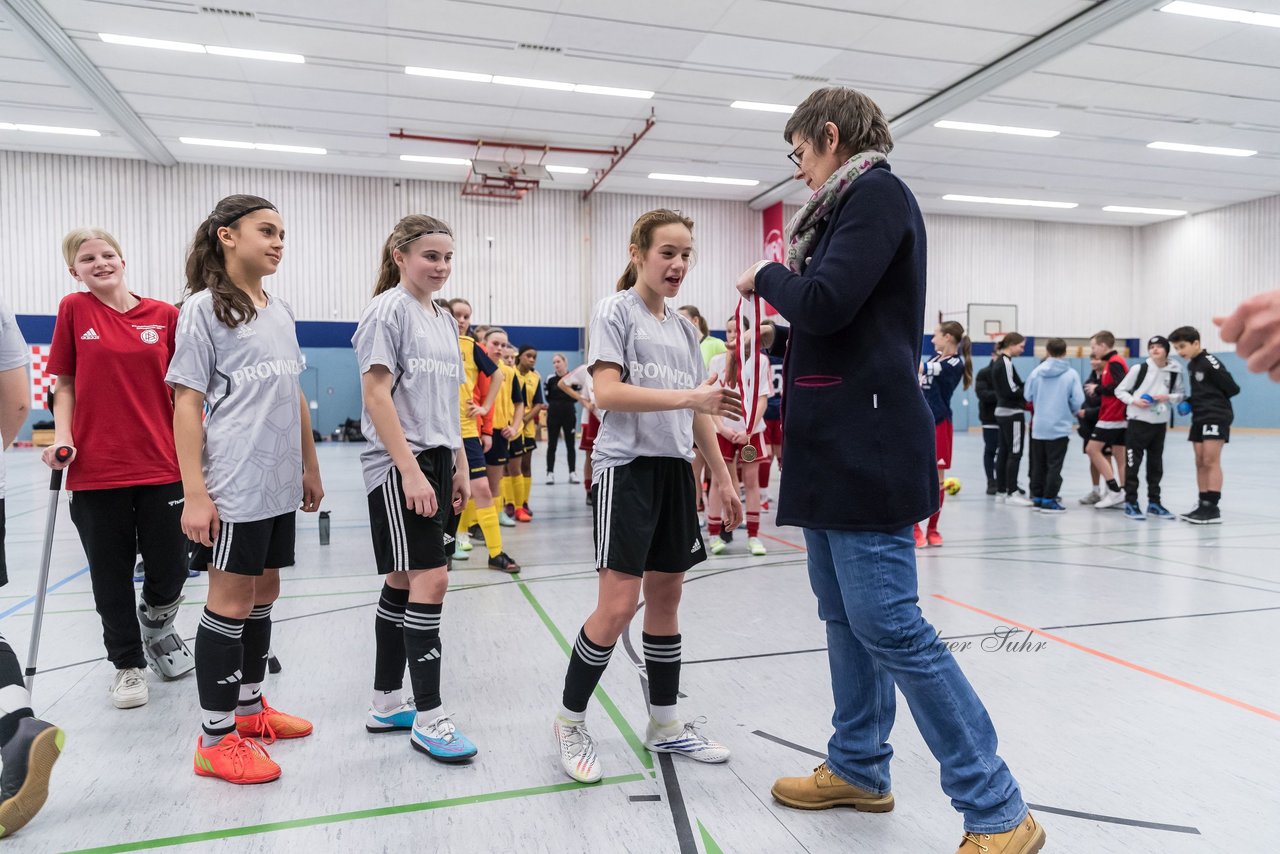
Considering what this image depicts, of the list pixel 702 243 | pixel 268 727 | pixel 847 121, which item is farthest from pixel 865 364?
pixel 702 243

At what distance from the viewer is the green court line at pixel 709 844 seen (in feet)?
6.09

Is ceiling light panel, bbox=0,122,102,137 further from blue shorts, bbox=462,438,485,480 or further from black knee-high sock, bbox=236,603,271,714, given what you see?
black knee-high sock, bbox=236,603,271,714

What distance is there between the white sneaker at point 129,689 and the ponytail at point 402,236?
5.27 feet

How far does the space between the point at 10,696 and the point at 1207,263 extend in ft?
76.3

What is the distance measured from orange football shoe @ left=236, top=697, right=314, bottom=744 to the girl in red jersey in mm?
570

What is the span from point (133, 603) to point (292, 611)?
3.63 ft

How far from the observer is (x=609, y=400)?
6.96ft

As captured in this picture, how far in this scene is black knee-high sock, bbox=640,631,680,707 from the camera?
234cm

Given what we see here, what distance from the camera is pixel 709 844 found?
1.89 m

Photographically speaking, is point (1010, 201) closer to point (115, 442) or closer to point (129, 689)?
point (115, 442)

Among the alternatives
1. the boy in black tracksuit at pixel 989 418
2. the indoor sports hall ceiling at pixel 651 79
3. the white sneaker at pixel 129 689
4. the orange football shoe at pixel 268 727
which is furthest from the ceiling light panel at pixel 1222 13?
the white sneaker at pixel 129 689

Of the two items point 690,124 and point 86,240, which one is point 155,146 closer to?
point 690,124

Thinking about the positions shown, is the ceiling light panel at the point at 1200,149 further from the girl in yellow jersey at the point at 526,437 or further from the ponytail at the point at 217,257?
the ponytail at the point at 217,257

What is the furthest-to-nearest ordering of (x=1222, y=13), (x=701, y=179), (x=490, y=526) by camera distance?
(x=701, y=179)
(x=1222, y=13)
(x=490, y=526)
